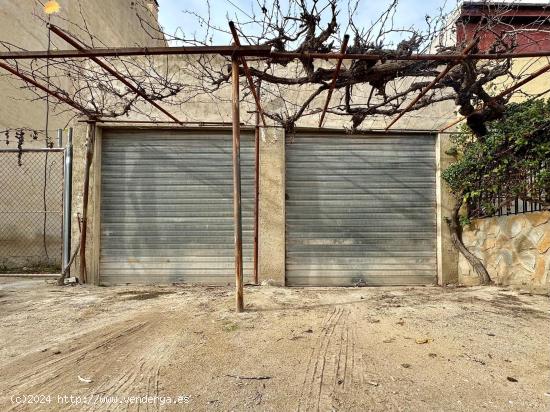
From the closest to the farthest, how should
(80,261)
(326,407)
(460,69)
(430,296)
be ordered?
(326,407)
(460,69)
(430,296)
(80,261)

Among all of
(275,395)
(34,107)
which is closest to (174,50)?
(275,395)

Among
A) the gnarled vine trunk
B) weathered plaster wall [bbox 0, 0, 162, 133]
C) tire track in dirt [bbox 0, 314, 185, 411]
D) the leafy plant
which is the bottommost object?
tire track in dirt [bbox 0, 314, 185, 411]

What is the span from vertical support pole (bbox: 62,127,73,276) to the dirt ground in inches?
54.0

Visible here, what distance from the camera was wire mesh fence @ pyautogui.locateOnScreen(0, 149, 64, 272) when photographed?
8219 mm

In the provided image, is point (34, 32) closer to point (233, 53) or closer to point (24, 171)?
point (24, 171)

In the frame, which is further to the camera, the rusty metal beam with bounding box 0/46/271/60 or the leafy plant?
the leafy plant

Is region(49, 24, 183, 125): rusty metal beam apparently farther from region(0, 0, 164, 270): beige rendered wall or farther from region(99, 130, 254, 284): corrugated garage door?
region(0, 0, 164, 270): beige rendered wall

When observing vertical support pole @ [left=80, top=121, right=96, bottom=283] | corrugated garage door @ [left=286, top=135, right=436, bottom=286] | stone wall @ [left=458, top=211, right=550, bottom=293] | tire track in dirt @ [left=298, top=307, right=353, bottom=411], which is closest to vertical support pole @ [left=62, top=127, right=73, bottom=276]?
vertical support pole @ [left=80, top=121, right=96, bottom=283]

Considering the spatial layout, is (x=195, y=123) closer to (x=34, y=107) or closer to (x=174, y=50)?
(x=174, y=50)

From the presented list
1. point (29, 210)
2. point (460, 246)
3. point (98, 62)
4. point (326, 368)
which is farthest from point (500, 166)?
point (29, 210)

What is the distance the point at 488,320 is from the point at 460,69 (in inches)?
115

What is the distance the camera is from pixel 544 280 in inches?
190

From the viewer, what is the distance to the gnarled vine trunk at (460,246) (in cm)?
589

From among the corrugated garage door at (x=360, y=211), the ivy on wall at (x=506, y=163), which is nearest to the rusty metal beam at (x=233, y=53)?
the ivy on wall at (x=506, y=163)
